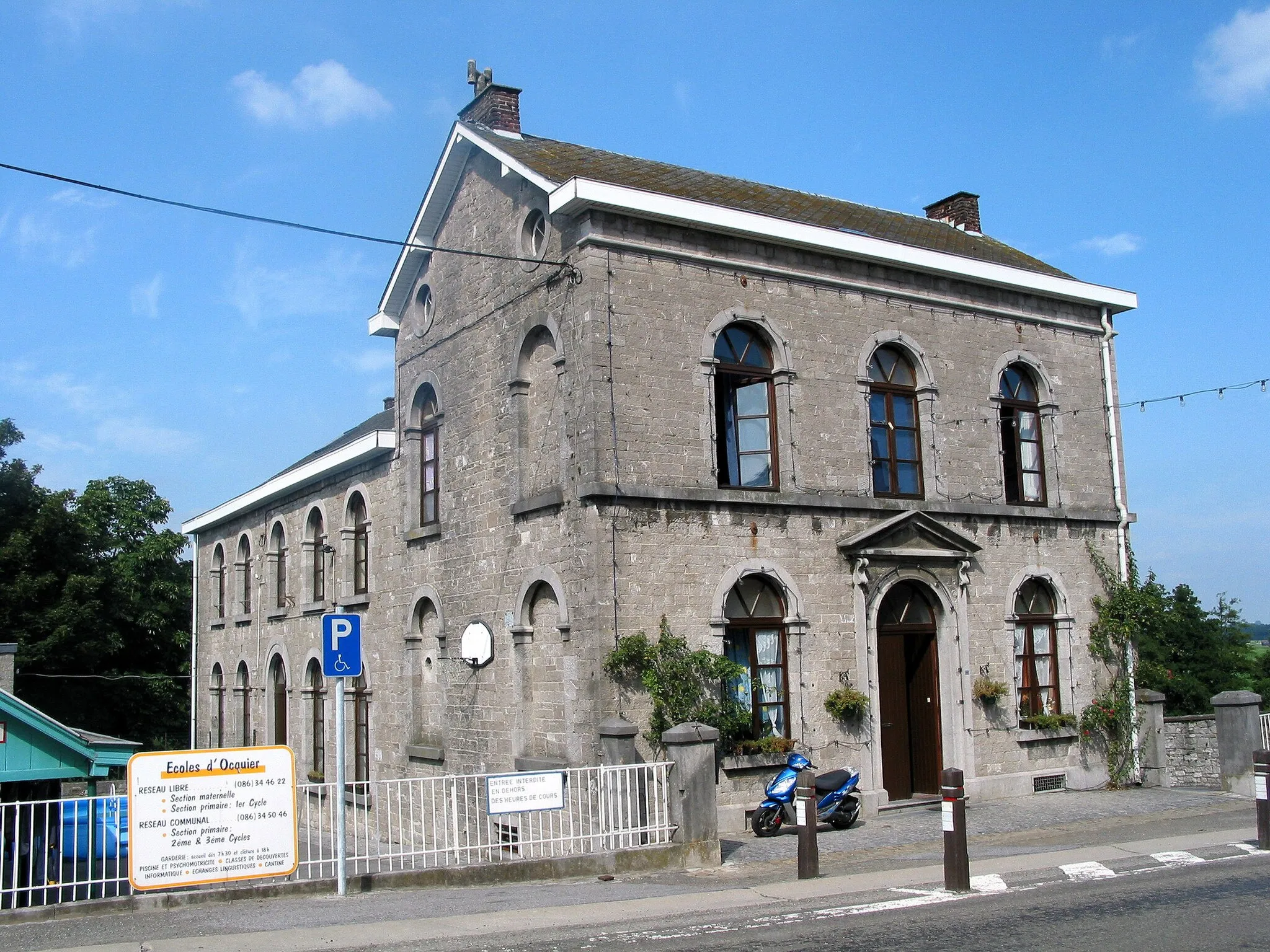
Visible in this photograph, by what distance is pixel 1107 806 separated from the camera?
52.9ft

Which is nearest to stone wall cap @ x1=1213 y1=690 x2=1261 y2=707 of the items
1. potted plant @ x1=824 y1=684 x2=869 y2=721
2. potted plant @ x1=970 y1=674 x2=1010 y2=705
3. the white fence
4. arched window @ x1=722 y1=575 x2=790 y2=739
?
potted plant @ x1=970 y1=674 x2=1010 y2=705

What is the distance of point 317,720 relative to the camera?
22266mm

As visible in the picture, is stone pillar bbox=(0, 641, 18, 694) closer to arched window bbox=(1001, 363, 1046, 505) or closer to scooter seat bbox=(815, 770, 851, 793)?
scooter seat bbox=(815, 770, 851, 793)

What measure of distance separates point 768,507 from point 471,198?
6.73 m

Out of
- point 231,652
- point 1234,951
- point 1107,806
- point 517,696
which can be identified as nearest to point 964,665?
point 1107,806

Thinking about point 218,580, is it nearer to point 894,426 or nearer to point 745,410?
point 745,410

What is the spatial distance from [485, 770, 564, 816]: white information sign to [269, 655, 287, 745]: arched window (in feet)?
45.5

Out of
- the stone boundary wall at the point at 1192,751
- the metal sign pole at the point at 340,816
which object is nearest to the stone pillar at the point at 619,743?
the metal sign pole at the point at 340,816

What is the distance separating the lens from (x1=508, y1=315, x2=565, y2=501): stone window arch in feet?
50.4

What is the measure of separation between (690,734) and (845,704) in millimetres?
3994

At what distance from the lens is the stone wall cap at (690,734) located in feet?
39.6

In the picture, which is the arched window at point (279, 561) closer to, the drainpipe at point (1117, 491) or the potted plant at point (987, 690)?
the potted plant at point (987, 690)

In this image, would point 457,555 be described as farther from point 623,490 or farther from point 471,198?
point 471,198

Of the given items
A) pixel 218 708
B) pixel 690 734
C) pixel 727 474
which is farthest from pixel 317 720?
pixel 690 734
